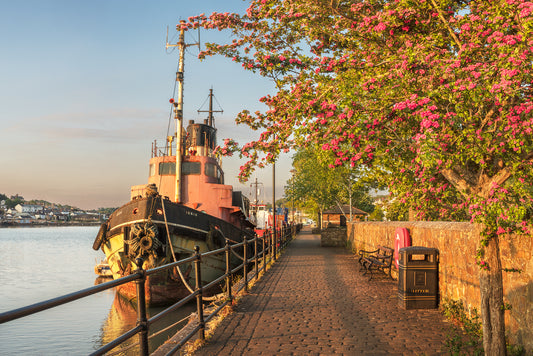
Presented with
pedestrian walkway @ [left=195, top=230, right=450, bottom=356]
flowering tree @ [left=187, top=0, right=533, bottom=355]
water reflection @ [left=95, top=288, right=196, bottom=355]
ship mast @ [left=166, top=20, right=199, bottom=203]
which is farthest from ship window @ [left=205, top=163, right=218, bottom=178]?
flowering tree @ [left=187, top=0, right=533, bottom=355]

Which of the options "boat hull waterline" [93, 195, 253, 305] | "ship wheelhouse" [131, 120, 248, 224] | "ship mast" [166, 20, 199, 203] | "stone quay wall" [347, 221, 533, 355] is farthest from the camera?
"ship wheelhouse" [131, 120, 248, 224]

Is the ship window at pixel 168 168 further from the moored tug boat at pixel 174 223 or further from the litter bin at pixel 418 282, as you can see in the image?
the litter bin at pixel 418 282

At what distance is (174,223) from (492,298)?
1086 centimetres

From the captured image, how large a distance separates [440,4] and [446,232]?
429 centimetres

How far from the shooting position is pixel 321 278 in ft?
40.3

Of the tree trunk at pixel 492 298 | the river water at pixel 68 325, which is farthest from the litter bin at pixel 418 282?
the river water at pixel 68 325

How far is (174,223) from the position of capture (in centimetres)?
1405

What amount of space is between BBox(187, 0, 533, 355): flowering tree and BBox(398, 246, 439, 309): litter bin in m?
1.19

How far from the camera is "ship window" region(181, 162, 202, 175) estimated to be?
18.9 metres

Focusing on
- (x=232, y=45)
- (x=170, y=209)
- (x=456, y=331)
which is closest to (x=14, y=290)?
(x=170, y=209)

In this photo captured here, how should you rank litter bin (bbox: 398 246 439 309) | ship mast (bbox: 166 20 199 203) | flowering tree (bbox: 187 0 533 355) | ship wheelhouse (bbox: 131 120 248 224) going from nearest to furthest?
flowering tree (bbox: 187 0 533 355), litter bin (bbox: 398 246 439 309), ship mast (bbox: 166 20 199 203), ship wheelhouse (bbox: 131 120 248 224)

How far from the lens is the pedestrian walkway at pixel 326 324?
5445 mm

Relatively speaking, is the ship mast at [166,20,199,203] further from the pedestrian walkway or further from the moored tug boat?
the pedestrian walkway

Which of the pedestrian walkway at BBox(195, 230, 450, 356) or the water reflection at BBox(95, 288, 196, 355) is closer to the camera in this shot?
the pedestrian walkway at BBox(195, 230, 450, 356)
